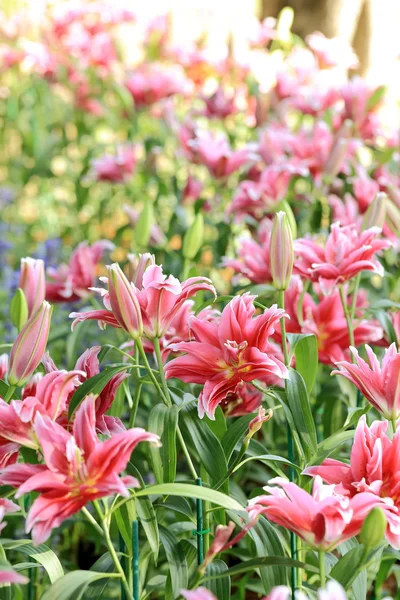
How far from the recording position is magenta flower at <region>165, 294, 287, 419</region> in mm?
985

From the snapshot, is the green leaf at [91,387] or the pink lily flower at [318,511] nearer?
the pink lily flower at [318,511]

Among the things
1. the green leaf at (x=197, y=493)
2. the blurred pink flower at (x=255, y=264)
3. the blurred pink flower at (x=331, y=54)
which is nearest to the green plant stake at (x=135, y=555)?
the green leaf at (x=197, y=493)

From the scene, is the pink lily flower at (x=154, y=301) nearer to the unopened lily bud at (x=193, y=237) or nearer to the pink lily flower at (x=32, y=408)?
the pink lily flower at (x=32, y=408)

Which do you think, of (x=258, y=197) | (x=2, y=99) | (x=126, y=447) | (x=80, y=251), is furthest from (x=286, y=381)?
(x=2, y=99)

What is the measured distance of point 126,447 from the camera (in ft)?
2.65

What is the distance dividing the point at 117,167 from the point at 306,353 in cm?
134

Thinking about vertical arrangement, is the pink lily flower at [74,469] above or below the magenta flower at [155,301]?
below

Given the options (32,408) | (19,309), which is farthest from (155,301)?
(19,309)

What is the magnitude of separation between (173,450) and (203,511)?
131 millimetres

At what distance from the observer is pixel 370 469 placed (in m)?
0.90

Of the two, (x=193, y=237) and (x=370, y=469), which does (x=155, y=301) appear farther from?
(x=193, y=237)

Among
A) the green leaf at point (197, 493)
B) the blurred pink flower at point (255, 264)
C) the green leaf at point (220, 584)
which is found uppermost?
the green leaf at point (197, 493)

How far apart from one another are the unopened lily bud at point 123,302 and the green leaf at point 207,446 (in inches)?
5.9

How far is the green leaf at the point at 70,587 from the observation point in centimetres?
81
